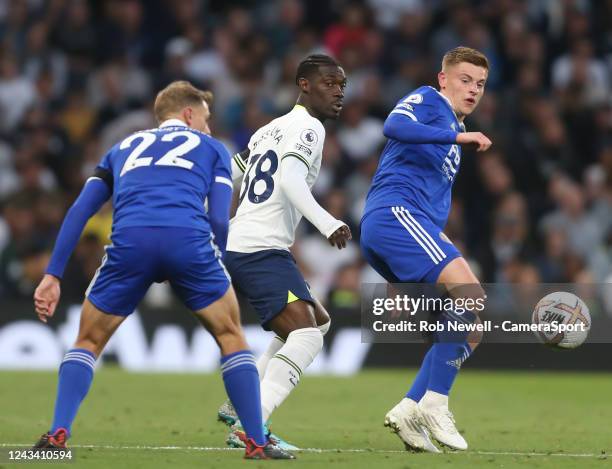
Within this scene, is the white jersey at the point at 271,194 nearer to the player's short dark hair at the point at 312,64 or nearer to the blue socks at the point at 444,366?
the player's short dark hair at the point at 312,64

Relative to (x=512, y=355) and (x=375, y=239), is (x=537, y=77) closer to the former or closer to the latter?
(x=512, y=355)

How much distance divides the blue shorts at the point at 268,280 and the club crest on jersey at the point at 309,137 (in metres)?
0.68

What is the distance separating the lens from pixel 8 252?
15.2 metres

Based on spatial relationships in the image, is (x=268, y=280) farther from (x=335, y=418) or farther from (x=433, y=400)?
(x=335, y=418)

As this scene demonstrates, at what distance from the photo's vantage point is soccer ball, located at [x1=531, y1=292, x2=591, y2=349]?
8.61 m

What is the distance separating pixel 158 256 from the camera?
687 cm

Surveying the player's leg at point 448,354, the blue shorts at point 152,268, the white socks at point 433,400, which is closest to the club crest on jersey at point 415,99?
the player's leg at point 448,354

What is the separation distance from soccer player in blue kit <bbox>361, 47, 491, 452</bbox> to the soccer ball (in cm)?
80

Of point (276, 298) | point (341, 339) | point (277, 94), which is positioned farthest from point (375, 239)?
point (277, 94)

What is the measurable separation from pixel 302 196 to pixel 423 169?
967mm

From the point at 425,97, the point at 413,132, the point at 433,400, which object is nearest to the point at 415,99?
the point at 425,97

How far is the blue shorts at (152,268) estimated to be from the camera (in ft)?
22.5

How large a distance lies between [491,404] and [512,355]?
11.0 feet

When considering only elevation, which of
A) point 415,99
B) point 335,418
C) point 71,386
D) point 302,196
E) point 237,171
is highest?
point 415,99
